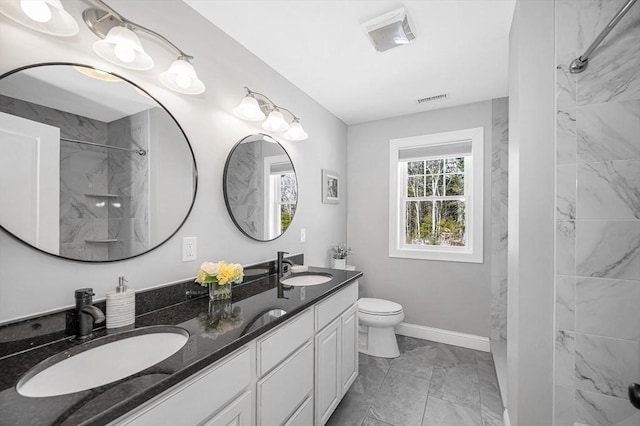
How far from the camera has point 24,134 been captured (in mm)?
985

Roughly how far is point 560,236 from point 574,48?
0.94 metres

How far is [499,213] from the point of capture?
2830 mm

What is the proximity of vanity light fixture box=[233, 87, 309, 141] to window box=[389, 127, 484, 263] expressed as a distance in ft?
4.88

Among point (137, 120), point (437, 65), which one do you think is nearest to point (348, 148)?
point (437, 65)

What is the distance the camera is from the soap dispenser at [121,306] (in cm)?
111

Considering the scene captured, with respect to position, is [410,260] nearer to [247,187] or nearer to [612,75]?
[247,187]

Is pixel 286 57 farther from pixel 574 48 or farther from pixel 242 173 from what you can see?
pixel 574 48

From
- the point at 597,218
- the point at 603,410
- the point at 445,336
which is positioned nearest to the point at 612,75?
the point at 597,218

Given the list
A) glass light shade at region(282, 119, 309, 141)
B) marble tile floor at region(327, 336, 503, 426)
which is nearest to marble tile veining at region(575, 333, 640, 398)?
marble tile floor at region(327, 336, 503, 426)

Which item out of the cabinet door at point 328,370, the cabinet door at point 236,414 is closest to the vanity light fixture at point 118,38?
the cabinet door at point 236,414

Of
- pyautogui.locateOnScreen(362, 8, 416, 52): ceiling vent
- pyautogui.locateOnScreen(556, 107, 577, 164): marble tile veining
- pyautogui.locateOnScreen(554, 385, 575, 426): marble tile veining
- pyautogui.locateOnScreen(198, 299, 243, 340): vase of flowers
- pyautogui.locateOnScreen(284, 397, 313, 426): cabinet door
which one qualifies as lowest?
pyautogui.locateOnScreen(284, 397, 313, 426): cabinet door

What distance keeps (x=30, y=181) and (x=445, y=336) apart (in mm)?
3448

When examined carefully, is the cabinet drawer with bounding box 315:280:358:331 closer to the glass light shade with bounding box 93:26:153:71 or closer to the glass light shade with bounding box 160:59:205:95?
the glass light shade with bounding box 160:59:205:95

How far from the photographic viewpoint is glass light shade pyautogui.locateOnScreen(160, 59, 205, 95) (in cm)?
137
